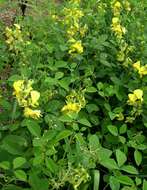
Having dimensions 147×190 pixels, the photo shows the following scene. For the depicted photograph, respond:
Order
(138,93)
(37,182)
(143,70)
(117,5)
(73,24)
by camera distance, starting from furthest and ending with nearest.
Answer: (117,5)
(73,24)
(143,70)
(138,93)
(37,182)

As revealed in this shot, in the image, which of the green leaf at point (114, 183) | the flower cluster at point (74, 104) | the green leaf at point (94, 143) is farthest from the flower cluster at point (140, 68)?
the green leaf at point (114, 183)

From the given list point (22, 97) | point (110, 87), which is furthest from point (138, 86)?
point (22, 97)

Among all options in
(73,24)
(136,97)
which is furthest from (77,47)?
(136,97)

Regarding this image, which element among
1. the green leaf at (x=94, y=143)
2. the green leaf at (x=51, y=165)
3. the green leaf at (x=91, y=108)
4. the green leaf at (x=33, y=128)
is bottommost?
the green leaf at (x=51, y=165)

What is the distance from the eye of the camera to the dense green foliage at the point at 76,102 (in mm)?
1715

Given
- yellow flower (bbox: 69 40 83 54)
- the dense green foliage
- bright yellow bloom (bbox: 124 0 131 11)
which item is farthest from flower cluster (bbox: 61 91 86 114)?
bright yellow bloom (bbox: 124 0 131 11)

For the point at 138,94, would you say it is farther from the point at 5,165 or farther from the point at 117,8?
the point at 117,8

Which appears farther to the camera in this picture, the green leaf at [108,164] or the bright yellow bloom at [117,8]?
the bright yellow bloom at [117,8]

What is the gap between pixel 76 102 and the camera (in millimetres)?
1971

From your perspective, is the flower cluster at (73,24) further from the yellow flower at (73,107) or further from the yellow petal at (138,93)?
the yellow flower at (73,107)

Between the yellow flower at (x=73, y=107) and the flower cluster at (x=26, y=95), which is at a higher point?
the flower cluster at (x=26, y=95)

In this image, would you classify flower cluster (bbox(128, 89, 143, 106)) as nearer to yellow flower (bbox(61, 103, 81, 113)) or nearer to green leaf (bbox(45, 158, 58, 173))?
yellow flower (bbox(61, 103, 81, 113))

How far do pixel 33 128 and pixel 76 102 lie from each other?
302 millimetres

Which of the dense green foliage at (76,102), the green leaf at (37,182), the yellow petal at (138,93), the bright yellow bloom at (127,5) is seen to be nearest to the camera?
the green leaf at (37,182)
